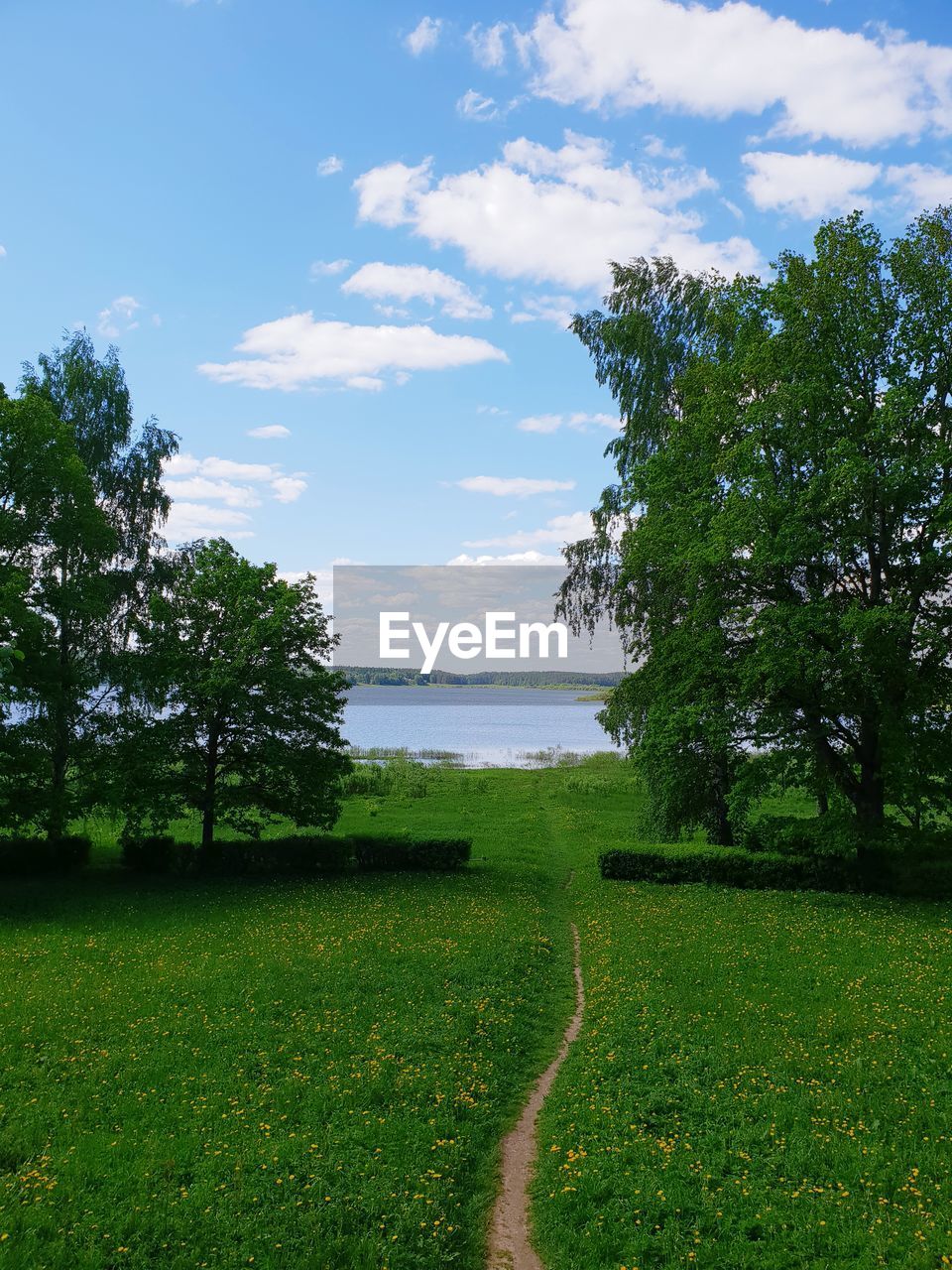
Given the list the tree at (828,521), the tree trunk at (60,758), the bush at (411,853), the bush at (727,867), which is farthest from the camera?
the bush at (411,853)

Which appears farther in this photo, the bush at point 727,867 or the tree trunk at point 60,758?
the tree trunk at point 60,758

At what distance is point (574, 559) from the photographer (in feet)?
104

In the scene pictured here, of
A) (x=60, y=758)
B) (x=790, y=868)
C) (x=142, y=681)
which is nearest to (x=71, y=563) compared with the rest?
(x=142, y=681)

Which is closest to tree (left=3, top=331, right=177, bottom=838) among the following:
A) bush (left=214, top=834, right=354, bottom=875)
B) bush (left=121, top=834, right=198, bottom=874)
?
bush (left=121, top=834, right=198, bottom=874)

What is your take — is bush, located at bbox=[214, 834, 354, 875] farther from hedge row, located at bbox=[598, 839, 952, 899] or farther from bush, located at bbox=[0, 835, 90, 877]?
hedge row, located at bbox=[598, 839, 952, 899]

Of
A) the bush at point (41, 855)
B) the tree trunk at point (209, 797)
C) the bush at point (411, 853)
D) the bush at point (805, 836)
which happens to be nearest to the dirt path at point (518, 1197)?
the bush at point (805, 836)

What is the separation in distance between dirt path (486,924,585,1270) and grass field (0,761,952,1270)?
162mm

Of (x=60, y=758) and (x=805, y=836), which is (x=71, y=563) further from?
(x=805, y=836)

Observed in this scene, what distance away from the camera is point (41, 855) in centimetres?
2567

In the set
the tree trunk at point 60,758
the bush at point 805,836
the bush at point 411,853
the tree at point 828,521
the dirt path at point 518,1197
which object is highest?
the tree at point 828,521

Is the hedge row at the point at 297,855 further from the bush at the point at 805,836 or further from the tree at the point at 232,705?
the bush at the point at 805,836

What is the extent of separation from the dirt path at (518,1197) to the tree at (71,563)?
17.0 metres

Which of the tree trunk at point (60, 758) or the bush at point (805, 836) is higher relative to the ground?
the tree trunk at point (60, 758)

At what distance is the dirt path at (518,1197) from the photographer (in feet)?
23.7
